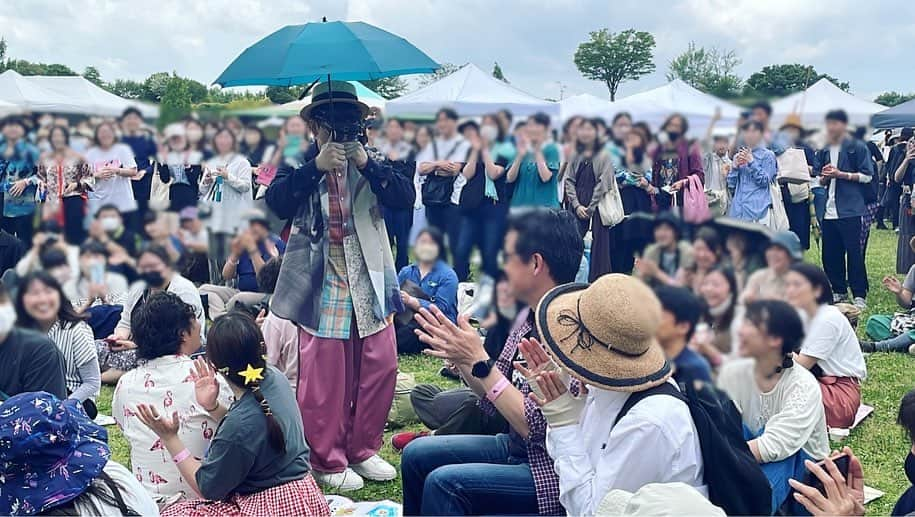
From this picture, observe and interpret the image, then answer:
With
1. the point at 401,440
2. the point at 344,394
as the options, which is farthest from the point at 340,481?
the point at 401,440

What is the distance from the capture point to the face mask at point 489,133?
168cm

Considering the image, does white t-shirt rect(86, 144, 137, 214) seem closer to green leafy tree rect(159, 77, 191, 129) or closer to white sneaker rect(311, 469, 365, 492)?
green leafy tree rect(159, 77, 191, 129)

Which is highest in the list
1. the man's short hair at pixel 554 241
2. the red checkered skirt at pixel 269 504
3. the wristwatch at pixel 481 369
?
the man's short hair at pixel 554 241

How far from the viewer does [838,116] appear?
989mm

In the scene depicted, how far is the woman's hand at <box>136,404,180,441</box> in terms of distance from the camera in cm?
255

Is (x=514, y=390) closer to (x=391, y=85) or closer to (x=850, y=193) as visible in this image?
(x=391, y=85)

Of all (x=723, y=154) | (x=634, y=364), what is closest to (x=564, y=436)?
(x=634, y=364)

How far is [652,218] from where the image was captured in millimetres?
1097

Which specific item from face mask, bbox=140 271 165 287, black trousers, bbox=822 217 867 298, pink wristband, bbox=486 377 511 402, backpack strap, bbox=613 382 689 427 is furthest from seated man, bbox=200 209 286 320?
black trousers, bbox=822 217 867 298

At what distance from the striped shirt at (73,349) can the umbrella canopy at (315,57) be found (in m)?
1.69

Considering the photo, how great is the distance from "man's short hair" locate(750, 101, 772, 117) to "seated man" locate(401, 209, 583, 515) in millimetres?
1154

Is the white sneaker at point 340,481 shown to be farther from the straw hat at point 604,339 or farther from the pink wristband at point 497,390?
the straw hat at point 604,339

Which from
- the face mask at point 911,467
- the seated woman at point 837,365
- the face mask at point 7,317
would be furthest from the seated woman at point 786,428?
the face mask at point 7,317

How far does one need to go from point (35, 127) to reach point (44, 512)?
1481mm
